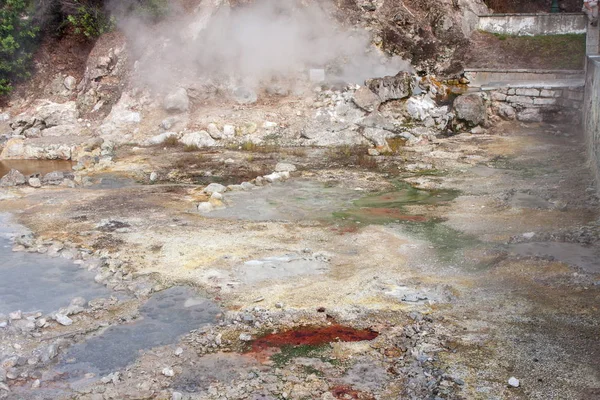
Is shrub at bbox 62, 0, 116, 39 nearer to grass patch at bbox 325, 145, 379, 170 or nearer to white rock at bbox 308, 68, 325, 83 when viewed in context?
white rock at bbox 308, 68, 325, 83

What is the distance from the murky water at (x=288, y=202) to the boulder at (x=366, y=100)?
14.7 feet

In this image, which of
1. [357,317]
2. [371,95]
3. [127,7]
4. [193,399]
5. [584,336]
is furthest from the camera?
[127,7]

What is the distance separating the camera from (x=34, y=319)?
604cm

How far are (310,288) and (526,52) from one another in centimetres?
1379

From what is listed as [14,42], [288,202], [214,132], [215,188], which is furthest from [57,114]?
[288,202]

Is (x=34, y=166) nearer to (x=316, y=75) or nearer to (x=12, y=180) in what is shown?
(x=12, y=180)

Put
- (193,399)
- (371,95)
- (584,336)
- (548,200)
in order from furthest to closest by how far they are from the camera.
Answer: (371,95), (548,200), (584,336), (193,399)

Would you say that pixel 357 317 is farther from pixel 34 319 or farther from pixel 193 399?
pixel 34 319

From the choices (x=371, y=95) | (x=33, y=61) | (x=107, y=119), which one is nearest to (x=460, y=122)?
(x=371, y=95)

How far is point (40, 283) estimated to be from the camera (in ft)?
23.0

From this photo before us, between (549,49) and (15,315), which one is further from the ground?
(549,49)

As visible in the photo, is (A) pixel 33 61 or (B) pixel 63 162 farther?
(A) pixel 33 61

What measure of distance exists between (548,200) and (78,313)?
22.3 ft

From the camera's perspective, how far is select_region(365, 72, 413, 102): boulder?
15164mm
